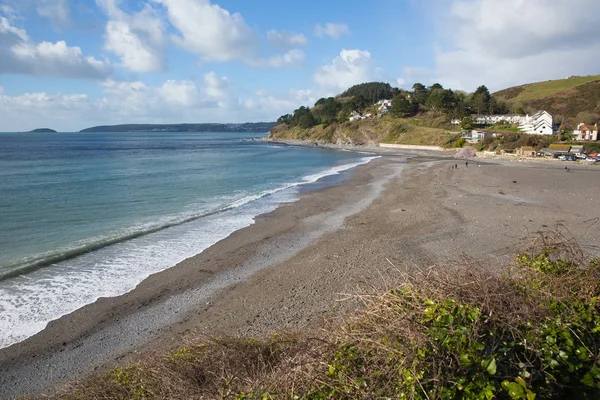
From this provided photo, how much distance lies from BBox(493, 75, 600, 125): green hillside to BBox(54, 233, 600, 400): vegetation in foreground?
9516 centimetres

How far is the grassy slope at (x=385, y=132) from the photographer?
86.8 metres

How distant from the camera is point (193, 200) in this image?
27.6 meters

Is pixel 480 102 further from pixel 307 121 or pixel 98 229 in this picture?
pixel 98 229

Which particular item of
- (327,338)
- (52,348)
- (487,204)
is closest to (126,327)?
(52,348)

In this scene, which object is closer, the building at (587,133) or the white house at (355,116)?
the building at (587,133)

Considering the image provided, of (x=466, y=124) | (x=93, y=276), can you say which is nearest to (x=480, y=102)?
(x=466, y=124)

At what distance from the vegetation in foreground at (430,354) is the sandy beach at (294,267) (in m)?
0.98

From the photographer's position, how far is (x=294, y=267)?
13.3 m

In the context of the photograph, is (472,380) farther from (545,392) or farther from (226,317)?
(226,317)

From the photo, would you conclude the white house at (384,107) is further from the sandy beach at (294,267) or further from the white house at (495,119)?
the sandy beach at (294,267)

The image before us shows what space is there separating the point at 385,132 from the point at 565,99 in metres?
Result: 52.6

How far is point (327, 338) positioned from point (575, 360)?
8.23ft

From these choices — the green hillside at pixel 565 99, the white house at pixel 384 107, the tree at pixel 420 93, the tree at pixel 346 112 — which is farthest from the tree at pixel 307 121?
the green hillside at pixel 565 99

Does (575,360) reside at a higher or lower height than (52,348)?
higher
